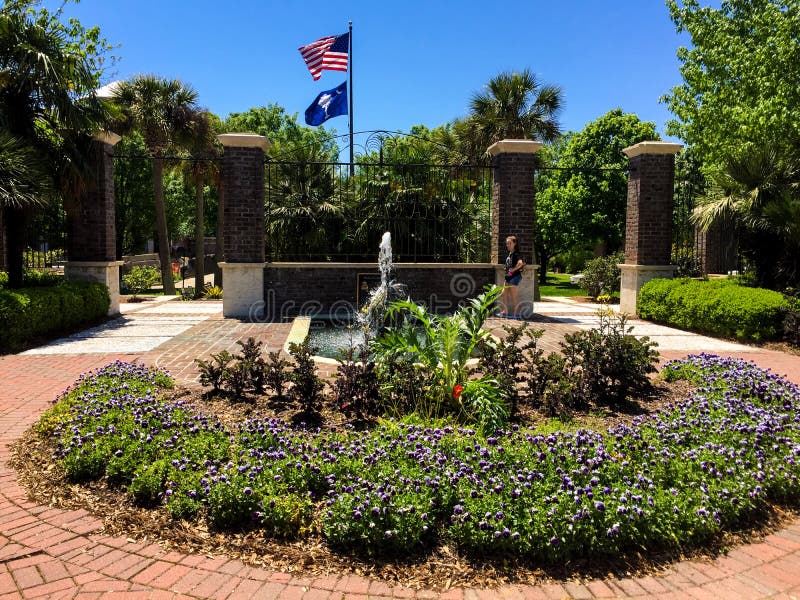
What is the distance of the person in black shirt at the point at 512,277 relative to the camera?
10.8 metres

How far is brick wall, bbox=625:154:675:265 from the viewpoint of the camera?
38.6ft

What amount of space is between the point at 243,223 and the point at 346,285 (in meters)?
2.45

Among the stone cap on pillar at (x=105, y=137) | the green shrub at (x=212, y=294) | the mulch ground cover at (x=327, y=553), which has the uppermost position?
the stone cap on pillar at (x=105, y=137)

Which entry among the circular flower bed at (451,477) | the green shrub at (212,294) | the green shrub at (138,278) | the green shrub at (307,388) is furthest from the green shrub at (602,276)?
the green shrub at (138,278)

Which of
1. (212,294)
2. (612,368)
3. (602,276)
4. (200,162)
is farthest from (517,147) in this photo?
(200,162)

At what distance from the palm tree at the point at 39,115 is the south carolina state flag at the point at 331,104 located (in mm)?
8041

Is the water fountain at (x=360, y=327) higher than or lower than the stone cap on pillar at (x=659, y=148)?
lower

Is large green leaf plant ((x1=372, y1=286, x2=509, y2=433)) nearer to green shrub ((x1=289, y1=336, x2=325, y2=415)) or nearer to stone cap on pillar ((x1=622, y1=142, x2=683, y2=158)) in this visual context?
green shrub ((x1=289, y1=336, x2=325, y2=415))

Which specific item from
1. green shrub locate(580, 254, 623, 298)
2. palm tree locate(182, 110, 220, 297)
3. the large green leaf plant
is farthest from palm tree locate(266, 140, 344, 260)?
green shrub locate(580, 254, 623, 298)

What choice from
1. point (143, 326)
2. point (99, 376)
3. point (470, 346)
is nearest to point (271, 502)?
point (470, 346)

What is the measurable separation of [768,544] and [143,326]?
9.92 metres

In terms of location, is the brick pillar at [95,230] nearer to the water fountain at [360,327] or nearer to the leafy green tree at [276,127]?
the water fountain at [360,327]

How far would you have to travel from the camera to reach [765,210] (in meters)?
9.74

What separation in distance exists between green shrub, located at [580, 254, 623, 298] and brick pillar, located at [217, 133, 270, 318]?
11.2m
